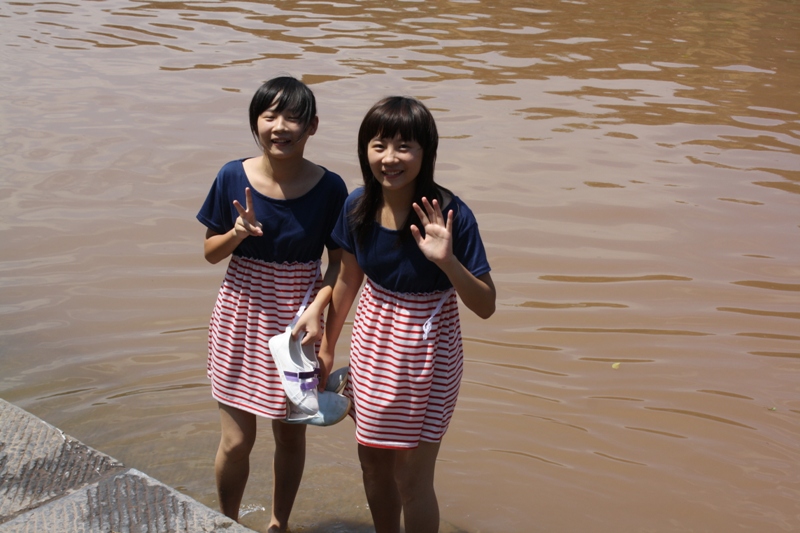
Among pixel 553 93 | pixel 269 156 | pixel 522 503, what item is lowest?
pixel 522 503

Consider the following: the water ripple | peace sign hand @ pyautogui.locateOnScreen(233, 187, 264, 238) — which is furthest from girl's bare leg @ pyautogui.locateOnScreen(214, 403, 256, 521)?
the water ripple

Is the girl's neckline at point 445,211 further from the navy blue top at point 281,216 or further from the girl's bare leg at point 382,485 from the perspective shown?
the girl's bare leg at point 382,485

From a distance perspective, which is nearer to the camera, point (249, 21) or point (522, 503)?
point (522, 503)

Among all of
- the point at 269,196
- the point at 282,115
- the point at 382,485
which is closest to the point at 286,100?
the point at 282,115

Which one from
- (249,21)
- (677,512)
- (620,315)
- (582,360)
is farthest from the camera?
(249,21)

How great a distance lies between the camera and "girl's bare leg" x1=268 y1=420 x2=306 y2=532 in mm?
3600

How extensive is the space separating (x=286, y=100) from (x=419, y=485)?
4.57 feet

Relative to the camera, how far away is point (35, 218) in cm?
700

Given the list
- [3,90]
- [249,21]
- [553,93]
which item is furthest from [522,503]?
[249,21]

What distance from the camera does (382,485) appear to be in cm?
332

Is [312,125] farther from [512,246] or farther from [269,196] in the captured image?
[512,246]

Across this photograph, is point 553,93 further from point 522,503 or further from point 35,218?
point 522,503

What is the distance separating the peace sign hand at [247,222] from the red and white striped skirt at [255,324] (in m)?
0.22

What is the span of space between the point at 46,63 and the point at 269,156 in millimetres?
8566
